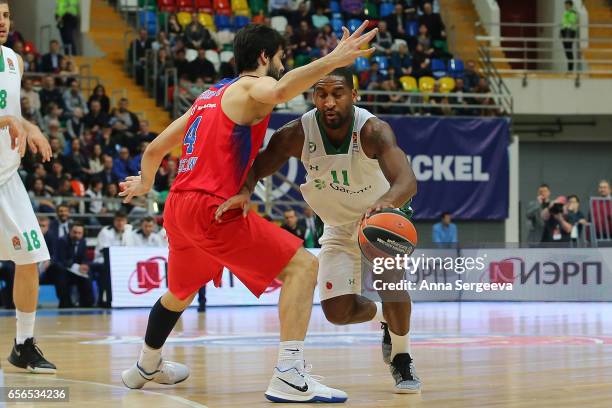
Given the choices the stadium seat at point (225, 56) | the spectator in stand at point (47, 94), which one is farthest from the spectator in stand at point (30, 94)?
the stadium seat at point (225, 56)

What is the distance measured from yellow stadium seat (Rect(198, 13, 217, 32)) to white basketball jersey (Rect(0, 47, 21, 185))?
16.6m

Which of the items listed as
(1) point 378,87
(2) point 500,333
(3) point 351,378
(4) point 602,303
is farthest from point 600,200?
(3) point 351,378

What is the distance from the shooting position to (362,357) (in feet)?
28.9

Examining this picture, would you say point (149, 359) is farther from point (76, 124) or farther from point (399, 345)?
point (76, 124)

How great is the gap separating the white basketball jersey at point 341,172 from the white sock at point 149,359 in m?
1.39

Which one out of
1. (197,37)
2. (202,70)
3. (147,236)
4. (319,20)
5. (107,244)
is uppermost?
(319,20)

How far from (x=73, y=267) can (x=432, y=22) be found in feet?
40.8

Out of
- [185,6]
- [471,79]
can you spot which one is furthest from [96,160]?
[471,79]

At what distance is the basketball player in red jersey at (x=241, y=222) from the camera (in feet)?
20.4

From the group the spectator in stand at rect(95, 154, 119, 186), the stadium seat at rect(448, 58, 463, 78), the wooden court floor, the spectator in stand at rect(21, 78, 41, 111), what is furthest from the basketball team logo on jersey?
the stadium seat at rect(448, 58, 463, 78)

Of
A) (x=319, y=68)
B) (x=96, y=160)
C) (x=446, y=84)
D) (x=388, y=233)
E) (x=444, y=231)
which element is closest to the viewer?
(x=319, y=68)

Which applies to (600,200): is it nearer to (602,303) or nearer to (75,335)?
(602,303)

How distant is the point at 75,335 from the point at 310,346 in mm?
2843

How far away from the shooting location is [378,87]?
23.3 m
